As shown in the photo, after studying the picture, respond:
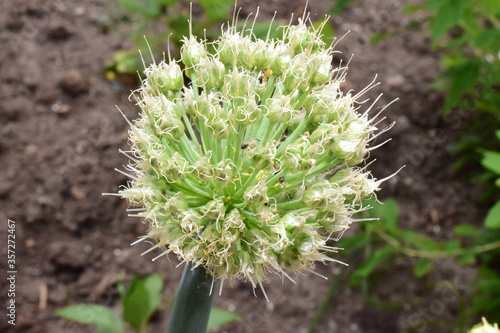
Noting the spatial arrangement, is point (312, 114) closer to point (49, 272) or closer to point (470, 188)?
point (49, 272)

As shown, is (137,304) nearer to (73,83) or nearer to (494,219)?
(494,219)

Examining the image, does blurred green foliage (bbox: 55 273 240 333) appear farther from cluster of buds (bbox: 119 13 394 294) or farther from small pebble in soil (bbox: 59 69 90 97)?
small pebble in soil (bbox: 59 69 90 97)

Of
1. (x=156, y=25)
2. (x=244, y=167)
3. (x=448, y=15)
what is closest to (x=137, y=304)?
(x=244, y=167)

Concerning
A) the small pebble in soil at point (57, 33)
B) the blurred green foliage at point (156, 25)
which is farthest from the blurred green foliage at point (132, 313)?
the small pebble in soil at point (57, 33)

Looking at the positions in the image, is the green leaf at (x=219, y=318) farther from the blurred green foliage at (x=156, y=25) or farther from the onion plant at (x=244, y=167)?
the blurred green foliage at (x=156, y=25)

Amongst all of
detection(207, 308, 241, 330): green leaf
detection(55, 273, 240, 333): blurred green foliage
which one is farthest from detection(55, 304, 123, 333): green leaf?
detection(207, 308, 241, 330): green leaf

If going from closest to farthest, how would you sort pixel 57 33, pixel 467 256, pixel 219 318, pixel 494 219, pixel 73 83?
pixel 494 219, pixel 219 318, pixel 467 256, pixel 73 83, pixel 57 33

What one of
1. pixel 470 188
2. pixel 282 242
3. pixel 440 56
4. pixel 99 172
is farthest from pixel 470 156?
pixel 282 242
